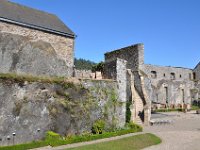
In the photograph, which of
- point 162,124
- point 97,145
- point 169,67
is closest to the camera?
point 97,145

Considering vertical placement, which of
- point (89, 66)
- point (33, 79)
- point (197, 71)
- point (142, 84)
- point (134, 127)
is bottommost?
point (134, 127)

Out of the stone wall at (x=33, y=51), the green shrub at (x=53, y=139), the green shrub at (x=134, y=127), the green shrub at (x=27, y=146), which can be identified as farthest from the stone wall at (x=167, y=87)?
the green shrub at (x=27, y=146)

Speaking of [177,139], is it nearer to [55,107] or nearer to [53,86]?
[55,107]

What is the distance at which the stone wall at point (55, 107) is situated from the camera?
1606 centimetres

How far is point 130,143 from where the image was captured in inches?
695

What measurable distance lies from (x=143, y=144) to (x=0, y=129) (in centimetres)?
922

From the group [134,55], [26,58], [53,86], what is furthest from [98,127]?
[134,55]

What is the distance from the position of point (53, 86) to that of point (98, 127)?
4.89 meters

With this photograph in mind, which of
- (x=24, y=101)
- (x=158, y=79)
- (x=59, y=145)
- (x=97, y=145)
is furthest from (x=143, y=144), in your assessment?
(x=158, y=79)

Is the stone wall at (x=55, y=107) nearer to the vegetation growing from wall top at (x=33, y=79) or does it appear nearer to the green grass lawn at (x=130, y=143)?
the vegetation growing from wall top at (x=33, y=79)

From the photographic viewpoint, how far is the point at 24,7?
29609 mm

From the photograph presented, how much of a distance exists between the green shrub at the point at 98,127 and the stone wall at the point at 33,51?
6.69 m

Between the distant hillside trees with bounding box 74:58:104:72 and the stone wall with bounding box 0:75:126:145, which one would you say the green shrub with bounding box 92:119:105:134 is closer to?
the stone wall with bounding box 0:75:126:145

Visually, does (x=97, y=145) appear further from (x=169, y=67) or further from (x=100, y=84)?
(x=169, y=67)
